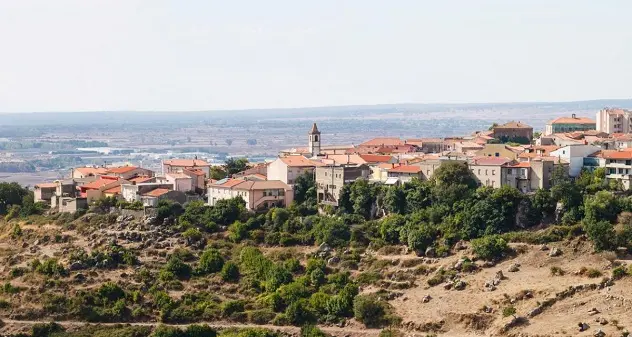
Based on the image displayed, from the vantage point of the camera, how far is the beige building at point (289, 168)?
54438mm

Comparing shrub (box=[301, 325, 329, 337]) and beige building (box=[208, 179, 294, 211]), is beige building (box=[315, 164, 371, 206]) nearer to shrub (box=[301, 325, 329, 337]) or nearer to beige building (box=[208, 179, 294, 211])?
beige building (box=[208, 179, 294, 211])

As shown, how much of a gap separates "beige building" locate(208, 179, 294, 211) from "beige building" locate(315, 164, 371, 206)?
1406mm

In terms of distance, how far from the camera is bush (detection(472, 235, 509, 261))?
4384 cm

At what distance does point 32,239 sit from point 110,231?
3.70 metres

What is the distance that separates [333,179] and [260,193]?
10.4 ft

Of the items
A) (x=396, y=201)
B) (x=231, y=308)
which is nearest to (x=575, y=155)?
(x=396, y=201)

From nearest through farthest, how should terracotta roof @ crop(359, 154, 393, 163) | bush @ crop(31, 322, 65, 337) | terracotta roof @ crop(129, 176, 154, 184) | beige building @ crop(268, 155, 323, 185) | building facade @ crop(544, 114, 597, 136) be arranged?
bush @ crop(31, 322, 65, 337) → beige building @ crop(268, 155, 323, 185) → terracotta roof @ crop(129, 176, 154, 184) → terracotta roof @ crop(359, 154, 393, 163) → building facade @ crop(544, 114, 597, 136)

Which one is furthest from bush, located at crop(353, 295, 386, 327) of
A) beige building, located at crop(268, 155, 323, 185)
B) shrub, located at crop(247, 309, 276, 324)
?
beige building, located at crop(268, 155, 323, 185)

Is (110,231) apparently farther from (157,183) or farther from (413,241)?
(413,241)

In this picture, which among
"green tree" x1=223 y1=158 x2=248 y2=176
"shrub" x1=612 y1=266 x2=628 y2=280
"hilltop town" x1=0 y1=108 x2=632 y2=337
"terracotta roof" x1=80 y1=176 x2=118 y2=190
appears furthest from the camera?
"green tree" x1=223 y1=158 x2=248 y2=176

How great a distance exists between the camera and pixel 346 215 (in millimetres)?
50031

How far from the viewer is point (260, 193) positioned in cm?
5294

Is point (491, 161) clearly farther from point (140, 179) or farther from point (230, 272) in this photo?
point (140, 179)

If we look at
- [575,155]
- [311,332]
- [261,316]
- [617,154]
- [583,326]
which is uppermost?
[617,154]
